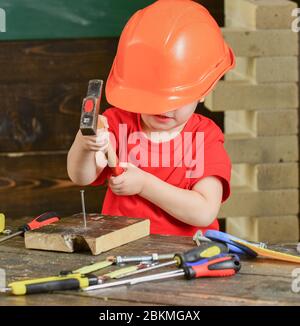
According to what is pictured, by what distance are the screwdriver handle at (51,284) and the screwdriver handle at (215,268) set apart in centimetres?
18

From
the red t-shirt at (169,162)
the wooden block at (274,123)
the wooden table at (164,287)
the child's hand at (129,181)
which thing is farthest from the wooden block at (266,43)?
the wooden table at (164,287)

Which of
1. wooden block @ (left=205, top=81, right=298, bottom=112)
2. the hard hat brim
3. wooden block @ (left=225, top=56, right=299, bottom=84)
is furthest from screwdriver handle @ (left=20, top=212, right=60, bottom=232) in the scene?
wooden block @ (left=225, top=56, right=299, bottom=84)

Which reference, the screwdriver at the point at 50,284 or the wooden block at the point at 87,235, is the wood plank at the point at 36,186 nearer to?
the wooden block at the point at 87,235

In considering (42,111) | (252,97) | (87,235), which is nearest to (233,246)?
(87,235)

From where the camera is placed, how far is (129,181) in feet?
6.93

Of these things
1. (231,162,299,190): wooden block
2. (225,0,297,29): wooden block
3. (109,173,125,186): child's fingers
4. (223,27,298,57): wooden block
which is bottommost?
(231,162,299,190): wooden block

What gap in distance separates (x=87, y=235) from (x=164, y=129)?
49cm

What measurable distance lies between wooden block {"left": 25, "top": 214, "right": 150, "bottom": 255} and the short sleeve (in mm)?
292

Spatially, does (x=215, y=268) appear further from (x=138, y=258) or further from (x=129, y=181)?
(x=129, y=181)

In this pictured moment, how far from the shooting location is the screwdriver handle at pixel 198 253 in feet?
5.74

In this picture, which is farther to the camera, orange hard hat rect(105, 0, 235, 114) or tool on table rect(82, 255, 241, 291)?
orange hard hat rect(105, 0, 235, 114)

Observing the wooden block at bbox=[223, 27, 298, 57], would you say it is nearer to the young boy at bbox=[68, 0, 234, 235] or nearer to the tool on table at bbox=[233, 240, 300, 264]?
the young boy at bbox=[68, 0, 234, 235]

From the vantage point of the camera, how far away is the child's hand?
2098 mm

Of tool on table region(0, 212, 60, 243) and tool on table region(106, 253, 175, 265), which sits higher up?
tool on table region(0, 212, 60, 243)
